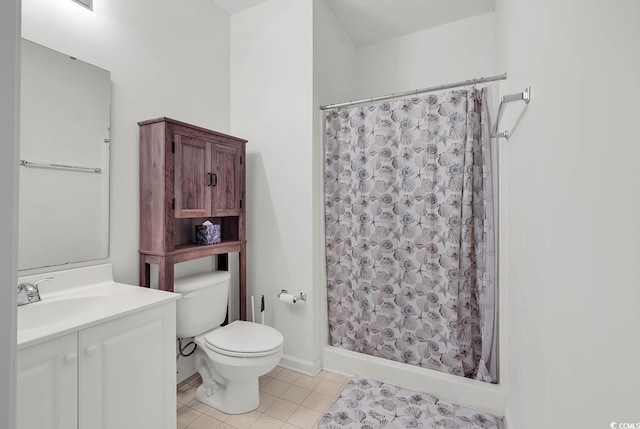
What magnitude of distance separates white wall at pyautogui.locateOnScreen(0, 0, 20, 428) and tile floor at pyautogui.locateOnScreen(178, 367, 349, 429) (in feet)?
5.24

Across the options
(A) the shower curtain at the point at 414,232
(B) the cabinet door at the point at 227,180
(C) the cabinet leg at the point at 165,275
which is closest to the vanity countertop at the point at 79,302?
(C) the cabinet leg at the point at 165,275

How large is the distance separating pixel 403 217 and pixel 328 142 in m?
0.76

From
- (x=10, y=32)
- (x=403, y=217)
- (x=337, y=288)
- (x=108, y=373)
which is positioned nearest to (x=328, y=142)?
(x=403, y=217)

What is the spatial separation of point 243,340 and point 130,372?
625 mm

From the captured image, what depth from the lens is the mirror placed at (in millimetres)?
1344

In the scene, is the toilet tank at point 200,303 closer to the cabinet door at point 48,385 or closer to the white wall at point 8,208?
the cabinet door at point 48,385

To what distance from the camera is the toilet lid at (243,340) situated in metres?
1.66

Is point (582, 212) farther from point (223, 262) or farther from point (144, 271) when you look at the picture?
point (223, 262)

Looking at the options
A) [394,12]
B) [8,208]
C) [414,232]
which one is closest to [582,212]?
[8,208]

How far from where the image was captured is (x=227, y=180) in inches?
82.4

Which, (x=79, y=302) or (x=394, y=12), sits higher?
(x=394, y=12)

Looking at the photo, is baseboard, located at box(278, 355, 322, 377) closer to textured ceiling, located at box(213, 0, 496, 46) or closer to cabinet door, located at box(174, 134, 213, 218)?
cabinet door, located at box(174, 134, 213, 218)

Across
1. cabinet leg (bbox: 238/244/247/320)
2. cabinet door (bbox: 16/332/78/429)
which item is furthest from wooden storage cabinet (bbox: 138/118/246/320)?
cabinet door (bbox: 16/332/78/429)

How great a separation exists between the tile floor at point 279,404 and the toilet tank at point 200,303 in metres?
0.43
